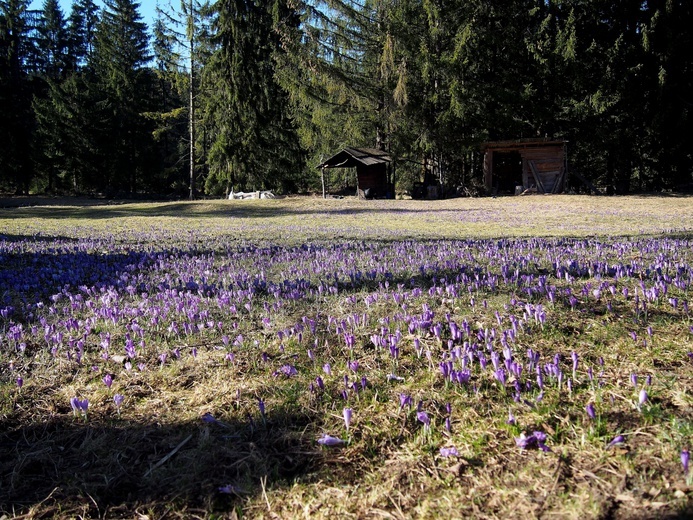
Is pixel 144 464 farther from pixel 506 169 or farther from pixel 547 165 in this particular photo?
pixel 506 169

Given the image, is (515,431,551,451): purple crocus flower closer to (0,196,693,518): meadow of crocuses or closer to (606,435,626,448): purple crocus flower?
(0,196,693,518): meadow of crocuses

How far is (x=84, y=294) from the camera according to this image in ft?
15.9

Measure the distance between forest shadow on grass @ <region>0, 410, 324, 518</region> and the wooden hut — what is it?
32.5m

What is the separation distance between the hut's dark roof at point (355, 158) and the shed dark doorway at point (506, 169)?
1134 cm

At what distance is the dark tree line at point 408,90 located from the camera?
32.6 meters

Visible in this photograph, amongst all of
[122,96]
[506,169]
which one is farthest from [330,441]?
[122,96]

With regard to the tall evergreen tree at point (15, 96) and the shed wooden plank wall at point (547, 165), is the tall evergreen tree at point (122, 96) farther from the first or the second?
the shed wooden plank wall at point (547, 165)

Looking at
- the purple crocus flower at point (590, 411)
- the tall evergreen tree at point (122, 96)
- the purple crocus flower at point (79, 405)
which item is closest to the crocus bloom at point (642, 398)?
the purple crocus flower at point (590, 411)

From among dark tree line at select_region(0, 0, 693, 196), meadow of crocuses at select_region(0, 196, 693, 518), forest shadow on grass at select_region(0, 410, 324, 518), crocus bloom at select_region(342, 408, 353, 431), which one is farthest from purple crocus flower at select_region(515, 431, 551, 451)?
dark tree line at select_region(0, 0, 693, 196)

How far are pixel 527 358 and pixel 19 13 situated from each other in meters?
63.9

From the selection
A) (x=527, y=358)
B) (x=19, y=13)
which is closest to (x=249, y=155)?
(x=19, y=13)

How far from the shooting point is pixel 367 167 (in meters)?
37.5

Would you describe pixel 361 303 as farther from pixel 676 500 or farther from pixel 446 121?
pixel 446 121

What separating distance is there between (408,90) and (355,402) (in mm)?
35737
